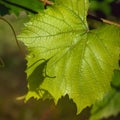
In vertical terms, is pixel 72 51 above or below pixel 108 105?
above

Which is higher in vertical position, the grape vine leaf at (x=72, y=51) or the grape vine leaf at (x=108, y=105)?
the grape vine leaf at (x=72, y=51)

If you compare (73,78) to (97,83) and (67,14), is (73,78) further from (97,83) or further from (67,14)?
(67,14)

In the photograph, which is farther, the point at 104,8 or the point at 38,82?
the point at 104,8

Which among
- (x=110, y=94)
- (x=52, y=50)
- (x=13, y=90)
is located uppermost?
(x=52, y=50)

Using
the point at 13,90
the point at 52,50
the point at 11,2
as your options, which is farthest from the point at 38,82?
the point at 13,90
